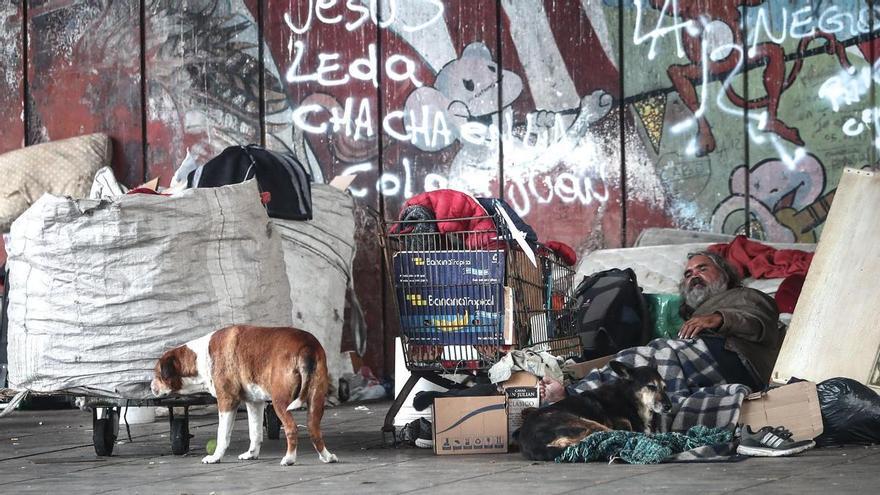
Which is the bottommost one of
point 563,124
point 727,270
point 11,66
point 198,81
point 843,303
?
point 843,303

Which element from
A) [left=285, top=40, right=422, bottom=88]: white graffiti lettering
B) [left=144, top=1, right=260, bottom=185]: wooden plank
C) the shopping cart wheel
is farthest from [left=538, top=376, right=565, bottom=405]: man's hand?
[left=144, top=1, right=260, bottom=185]: wooden plank

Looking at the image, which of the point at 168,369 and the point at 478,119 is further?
the point at 478,119

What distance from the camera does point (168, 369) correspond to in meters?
5.25

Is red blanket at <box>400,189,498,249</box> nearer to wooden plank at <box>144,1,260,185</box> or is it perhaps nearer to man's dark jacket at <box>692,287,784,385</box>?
man's dark jacket at <box>692,287,784,385</box>

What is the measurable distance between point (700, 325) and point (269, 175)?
2280mm

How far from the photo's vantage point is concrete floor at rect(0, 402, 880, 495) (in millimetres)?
4285

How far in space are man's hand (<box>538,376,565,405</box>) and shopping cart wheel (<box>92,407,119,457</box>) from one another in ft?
5.98

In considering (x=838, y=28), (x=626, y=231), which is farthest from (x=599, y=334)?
(x=838, y=28)

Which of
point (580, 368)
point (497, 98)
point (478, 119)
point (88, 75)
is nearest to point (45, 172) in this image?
point (88, 75)

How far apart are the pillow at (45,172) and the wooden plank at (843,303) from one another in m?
4.93

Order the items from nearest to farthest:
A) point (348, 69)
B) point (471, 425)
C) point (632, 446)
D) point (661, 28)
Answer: point (632, 446) → point (471, 425) → point (661, 28) → point (348, 69)

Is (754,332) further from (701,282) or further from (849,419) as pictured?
(849,419)

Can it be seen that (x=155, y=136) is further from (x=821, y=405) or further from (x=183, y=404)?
(x=821, y=405)

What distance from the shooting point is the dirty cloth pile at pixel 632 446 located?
4871 mm
